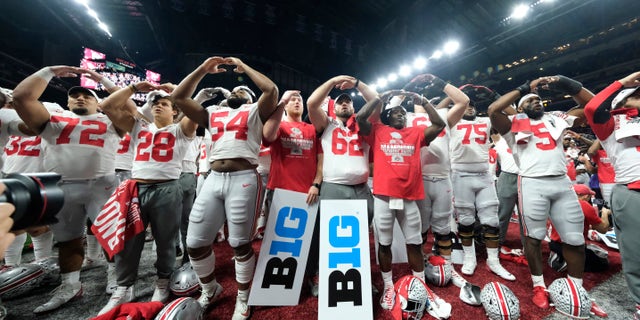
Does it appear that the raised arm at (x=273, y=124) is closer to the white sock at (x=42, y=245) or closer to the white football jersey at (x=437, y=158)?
the white football jersey at (x=437, y=158)

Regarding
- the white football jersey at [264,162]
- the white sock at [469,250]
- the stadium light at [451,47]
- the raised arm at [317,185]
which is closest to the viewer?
the raised arm at [317,185]

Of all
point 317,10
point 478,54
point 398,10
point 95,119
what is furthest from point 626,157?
point 478,54

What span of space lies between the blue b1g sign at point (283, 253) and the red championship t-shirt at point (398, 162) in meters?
0.94

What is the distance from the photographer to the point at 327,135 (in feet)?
9.71

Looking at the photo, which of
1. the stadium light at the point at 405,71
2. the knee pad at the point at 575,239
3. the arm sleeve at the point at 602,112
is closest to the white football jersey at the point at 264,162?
the knee pad at the point at 575,239

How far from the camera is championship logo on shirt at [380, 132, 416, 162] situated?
2.71 m

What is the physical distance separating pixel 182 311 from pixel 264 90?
2080 millimetres

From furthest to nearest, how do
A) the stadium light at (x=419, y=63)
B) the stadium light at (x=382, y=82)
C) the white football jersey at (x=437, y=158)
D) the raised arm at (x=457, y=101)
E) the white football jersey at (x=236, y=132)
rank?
the stadium light at (x=382, y=82)
the stadium light at (x=419, y=63)
the white football jersey at (x=437, y=158)
the raised arm at (x=457, y=101)
the white football jersey at (x=236, y=132)

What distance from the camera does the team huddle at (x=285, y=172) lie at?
2.36 m

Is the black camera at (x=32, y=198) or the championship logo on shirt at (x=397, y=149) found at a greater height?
the championship logo on shirt at (x=397, y=149)

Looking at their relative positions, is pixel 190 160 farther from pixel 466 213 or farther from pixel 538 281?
pixel 538 281

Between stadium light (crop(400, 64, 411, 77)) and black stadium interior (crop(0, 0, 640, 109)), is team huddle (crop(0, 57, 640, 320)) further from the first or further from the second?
stadium light (crop(400, 64, 411, 77))

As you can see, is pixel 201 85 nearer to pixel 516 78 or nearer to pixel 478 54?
pixel 478 54

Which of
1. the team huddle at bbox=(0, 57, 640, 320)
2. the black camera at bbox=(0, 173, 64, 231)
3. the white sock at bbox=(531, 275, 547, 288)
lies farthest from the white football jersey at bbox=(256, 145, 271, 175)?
the white sock at bbox=(531, 275, 547, 288)
